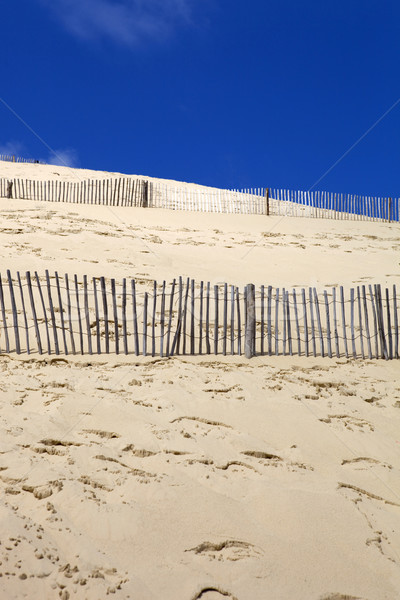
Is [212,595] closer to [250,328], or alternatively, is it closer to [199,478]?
[199,478]

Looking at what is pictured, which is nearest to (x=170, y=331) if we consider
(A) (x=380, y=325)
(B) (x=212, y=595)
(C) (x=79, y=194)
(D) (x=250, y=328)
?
(D) (x=250, y=328)

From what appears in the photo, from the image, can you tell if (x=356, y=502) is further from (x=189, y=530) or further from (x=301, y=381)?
(x=301, y=381)

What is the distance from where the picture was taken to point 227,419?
12.6ft

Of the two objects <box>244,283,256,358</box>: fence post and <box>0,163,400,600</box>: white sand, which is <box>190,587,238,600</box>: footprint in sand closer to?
<box>0,163,400,600</box>: white sand

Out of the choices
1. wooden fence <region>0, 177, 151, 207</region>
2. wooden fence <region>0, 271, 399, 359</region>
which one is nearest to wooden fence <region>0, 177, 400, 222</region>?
wooden fence <region>0, 177, 151, 207</region>

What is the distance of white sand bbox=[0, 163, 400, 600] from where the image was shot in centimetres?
206

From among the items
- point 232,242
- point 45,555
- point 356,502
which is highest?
point 232,242

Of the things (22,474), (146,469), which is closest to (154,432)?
(146,469)

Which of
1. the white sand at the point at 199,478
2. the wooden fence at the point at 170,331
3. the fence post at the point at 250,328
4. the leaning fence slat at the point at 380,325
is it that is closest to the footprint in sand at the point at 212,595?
the white sand at the point at 199,478

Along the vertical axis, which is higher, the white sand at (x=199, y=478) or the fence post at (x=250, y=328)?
the fence post at (x=250, y=328)

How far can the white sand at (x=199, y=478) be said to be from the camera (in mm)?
2057

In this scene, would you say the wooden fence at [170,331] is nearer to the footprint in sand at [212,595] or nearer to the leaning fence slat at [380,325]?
the leaning fence slat at [380,325]

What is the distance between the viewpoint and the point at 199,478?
2898 mm

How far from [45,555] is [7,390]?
7.57ft
